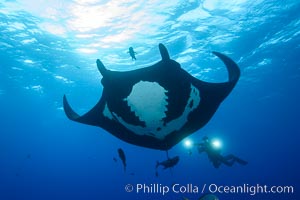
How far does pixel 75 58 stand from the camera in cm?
1836

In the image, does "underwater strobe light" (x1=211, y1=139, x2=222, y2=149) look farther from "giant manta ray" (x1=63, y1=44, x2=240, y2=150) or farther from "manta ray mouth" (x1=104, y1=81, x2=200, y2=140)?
"manta ray mouth" (x1=104, y1=81, x2=200, y2=140)

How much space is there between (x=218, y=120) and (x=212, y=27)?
32.3 meters

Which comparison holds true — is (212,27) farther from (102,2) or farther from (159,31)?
(102,2)

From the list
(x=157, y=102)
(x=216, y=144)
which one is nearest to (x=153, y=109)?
(x=157, y=102)

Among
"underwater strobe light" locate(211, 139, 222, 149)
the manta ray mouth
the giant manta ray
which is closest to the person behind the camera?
the giant manta ray

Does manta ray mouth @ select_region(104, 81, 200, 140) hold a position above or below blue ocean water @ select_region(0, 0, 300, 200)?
below

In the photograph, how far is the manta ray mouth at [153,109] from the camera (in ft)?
13.4

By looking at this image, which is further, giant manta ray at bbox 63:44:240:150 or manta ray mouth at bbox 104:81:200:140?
manta ray mouth at bbox 104:81:200:140

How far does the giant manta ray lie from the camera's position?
391 centimetres

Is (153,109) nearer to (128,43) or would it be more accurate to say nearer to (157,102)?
(157,102)

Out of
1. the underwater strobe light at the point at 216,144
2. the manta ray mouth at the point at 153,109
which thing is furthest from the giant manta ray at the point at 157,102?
the underwater strobe light at the point at 216,144

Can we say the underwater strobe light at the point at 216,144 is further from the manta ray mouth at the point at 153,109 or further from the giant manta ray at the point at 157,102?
the manta ray mouth at the point at 153,109

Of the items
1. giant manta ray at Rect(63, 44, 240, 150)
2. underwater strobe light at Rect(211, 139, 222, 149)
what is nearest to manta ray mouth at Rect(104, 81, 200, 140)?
giant manta ray at Rect(63, 44, 240, 150)

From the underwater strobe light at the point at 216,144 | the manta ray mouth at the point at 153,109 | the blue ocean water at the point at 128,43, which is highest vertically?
the blue ocean water at the point at 128,43
